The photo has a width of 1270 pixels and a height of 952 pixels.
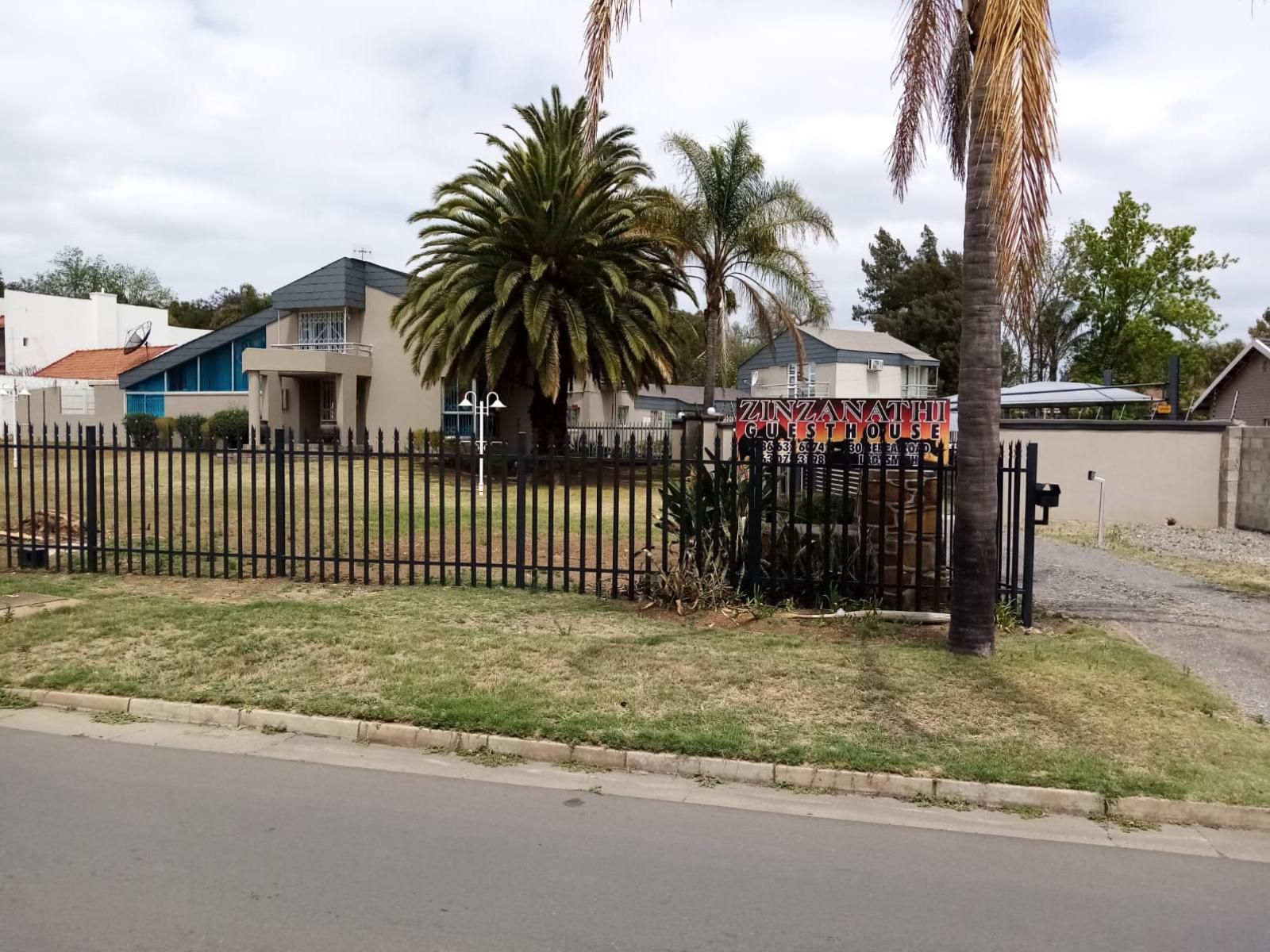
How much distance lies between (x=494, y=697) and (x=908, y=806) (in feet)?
9.20

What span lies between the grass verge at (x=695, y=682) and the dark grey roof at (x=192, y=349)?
106 ft

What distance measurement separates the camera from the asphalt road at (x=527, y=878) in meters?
3.86

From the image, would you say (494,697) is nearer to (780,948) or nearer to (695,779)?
(695,779)

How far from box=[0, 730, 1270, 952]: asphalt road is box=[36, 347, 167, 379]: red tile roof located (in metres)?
49.1

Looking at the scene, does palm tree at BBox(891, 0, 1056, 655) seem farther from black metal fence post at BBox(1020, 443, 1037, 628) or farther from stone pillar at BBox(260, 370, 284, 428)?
stone pillar at BBox(260, 370, 284, 428)

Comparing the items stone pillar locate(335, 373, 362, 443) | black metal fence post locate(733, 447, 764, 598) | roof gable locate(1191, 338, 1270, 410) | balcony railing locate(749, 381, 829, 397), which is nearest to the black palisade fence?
black metal fence post locate(733, 447, 764, 598)

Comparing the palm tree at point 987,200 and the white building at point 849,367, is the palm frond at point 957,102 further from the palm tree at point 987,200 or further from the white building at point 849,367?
the white building at point 849,367

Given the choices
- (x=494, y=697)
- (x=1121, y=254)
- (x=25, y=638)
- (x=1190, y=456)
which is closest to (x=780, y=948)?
(x=494, y=697)

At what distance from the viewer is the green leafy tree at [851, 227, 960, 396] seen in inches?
2406

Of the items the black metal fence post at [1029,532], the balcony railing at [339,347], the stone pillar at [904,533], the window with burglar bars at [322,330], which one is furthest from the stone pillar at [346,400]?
the black metal fence post at [1029,532]

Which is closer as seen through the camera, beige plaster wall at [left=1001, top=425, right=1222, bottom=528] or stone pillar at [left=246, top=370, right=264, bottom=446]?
beige plaster wall at [left=1001, top=425, right=1222, bottom=528]

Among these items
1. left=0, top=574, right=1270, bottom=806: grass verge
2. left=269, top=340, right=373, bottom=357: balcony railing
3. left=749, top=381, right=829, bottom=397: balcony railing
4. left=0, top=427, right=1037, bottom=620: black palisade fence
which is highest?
left=269, top=340, right=373, bottom=357: balcony railing

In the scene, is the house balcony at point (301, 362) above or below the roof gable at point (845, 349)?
below

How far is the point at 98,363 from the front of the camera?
5122 centimetres
